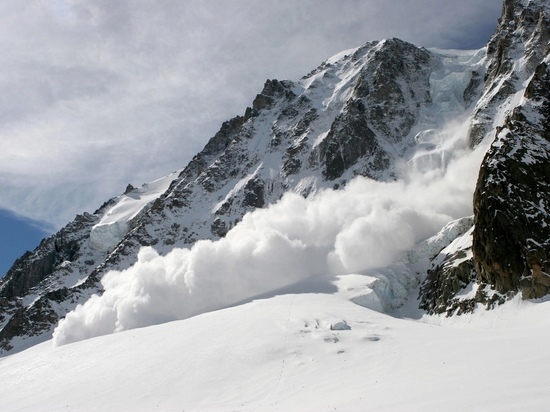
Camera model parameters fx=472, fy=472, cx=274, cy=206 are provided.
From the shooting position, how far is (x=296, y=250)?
8094 centimetres

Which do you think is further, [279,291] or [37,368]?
[279,291]

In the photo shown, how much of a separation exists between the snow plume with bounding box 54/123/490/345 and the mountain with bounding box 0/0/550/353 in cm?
32

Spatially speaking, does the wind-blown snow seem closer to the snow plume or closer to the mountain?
the mountain

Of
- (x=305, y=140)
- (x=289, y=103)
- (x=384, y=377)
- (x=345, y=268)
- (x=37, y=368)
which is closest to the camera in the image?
(x=384, y=377)

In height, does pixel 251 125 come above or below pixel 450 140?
above

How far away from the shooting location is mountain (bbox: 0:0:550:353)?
1945 inches

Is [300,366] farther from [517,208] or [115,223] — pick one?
[115,223]

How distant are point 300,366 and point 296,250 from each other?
50722 millimetres

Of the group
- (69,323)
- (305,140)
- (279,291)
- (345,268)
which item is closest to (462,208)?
(345,268)

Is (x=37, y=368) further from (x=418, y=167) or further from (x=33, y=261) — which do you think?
(x=33, y=261)

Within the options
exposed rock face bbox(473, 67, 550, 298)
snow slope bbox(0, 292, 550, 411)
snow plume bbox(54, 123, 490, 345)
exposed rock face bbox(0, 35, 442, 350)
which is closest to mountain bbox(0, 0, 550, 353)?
exposed rock face bbox(473, 67, 550, 298)

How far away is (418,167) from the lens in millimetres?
97000

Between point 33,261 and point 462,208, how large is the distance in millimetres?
158345

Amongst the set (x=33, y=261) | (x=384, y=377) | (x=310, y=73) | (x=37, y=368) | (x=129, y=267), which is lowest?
(x=384, y=377)
